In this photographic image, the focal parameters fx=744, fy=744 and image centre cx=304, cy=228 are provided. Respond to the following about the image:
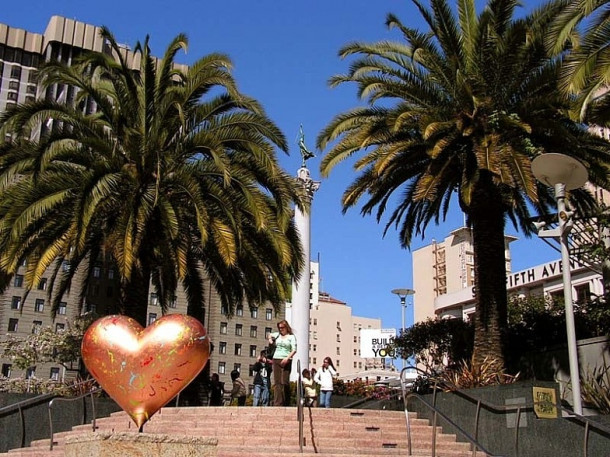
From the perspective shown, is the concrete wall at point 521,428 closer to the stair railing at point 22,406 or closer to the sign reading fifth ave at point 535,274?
the stair railing at point 22,406

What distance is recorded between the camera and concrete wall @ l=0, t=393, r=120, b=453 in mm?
14859

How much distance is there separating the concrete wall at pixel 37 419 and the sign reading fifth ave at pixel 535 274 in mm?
32150

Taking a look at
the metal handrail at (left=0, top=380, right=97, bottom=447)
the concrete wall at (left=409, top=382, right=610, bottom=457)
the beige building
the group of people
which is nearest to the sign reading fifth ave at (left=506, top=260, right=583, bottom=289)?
the beige building

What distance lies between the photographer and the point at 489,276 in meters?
16.8

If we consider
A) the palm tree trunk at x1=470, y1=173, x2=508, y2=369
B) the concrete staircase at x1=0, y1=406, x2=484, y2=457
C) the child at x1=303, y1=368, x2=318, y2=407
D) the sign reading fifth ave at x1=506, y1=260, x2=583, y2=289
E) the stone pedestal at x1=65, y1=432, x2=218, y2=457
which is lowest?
the concrete staircase at x1=0, y1=406, x2=484, y2=457

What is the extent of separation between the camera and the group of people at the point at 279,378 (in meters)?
14.9

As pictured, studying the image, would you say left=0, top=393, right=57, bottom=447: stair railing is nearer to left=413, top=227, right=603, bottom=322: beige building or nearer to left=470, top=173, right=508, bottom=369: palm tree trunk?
left=470, top=173, right=508, bottom=369: palm tree trunk

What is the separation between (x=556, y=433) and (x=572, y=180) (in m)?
3.99

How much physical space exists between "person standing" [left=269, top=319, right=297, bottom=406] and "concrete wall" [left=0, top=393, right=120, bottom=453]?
422 centimetres

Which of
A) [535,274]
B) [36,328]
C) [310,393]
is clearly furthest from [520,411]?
[36,328]

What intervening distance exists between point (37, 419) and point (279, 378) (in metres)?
5.08

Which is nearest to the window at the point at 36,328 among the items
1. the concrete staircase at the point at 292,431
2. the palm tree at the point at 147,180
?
the palm tree at the point at 147,180

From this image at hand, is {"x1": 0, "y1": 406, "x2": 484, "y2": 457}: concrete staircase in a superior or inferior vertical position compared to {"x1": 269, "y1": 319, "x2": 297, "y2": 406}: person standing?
inferior

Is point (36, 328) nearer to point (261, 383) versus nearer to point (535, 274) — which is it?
point (535, 274)
